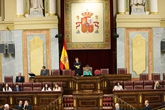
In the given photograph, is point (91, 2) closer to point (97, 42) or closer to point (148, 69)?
point (97, 42)

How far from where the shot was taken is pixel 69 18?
18969 millimetres

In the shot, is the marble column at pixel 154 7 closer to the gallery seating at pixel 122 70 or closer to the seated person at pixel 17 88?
the gallery seating at pixel 122 70

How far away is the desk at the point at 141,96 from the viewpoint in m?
13.8

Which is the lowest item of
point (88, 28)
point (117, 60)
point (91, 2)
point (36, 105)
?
point (36, 105)

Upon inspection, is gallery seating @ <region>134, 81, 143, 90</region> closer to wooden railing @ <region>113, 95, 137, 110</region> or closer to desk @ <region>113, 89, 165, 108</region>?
desk @ <region>113, 89, 165, 108</region>

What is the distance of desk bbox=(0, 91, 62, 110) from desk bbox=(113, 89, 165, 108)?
2.13 metres

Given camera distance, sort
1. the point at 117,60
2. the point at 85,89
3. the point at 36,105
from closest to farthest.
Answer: the point at 36,105 → the point at 85,89 → the point at 117,60

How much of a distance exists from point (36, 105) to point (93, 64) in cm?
578

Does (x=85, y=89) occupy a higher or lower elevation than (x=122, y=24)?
lower

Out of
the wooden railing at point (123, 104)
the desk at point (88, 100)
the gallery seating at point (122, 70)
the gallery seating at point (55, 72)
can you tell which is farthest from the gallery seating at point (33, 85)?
the gallery seating at point (122, 70)

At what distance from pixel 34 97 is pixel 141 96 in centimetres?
362

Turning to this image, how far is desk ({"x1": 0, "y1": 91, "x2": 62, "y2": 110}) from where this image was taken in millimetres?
13953

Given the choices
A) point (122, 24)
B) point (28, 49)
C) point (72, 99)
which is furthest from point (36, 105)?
point (122, 24)

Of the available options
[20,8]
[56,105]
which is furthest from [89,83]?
[20,8]
